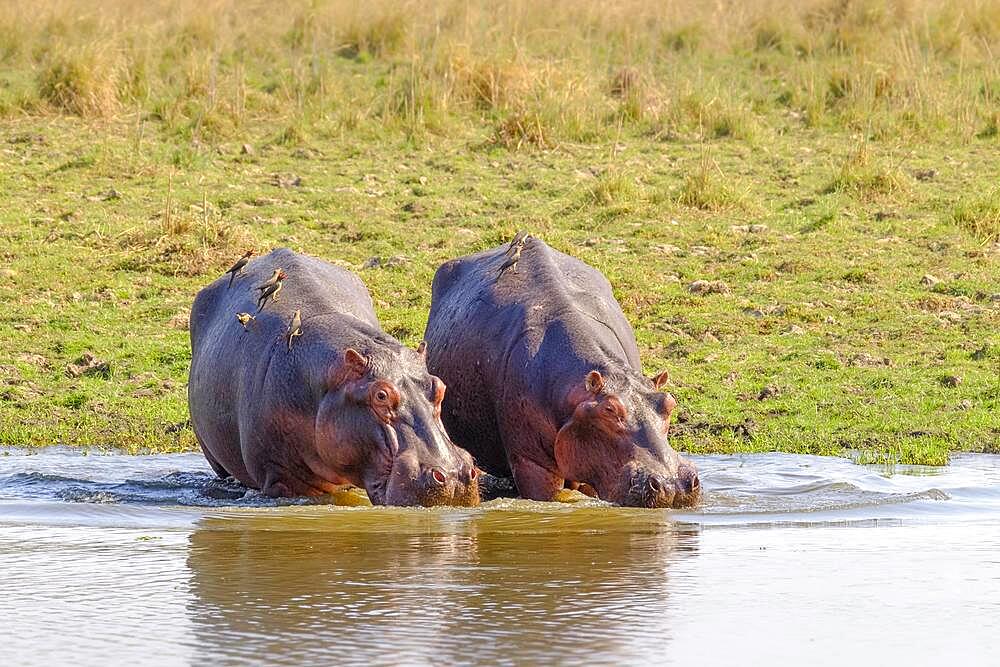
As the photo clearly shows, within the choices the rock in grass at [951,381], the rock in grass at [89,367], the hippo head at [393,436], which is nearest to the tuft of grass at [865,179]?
the rock in grass at [951,381]

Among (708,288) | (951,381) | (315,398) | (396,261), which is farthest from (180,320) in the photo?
(951,381)

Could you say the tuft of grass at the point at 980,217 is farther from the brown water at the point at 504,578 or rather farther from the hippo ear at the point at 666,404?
the hippo ear at the point at 666,404

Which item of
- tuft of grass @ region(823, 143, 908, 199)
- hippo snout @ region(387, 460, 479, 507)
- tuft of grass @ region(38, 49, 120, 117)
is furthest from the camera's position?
tuft of grass @ region(38, 49, 120, 117)

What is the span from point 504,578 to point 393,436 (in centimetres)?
111

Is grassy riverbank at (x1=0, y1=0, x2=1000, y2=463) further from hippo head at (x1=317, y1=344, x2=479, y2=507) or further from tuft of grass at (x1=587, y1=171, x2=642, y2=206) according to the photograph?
hippo head at (x1=317, y1=344, x2=479, y2=507)

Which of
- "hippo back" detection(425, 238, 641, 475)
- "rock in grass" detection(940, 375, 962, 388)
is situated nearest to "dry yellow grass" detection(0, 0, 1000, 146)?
"rock in grass" detection(940, 375, 962, 388)

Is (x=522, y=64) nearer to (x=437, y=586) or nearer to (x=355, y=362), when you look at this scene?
(x=355, y=362)

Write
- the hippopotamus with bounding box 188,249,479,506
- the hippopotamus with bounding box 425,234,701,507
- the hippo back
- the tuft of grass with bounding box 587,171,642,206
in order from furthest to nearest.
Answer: the tuft of grass with bounding box 587,171,642,206
the hippo back
the hippopotamus with bounding box 425,234,701,507
the hippopotamus with bounding box 188,249,479,506

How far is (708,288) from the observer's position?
9.73 meters

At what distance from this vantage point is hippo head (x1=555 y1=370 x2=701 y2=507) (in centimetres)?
559

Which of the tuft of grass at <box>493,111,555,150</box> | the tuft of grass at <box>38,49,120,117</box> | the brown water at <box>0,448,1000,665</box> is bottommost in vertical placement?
the brown water at <box>0,448,1000,665</box>

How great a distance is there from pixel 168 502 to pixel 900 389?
3.67 meters

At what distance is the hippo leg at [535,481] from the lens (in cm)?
613

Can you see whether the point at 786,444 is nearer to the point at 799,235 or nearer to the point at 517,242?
the point at 517,242
